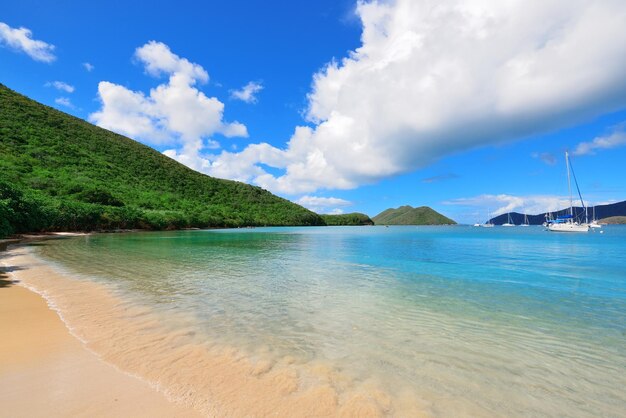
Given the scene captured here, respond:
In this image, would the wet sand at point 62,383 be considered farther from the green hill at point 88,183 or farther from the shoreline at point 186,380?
the green hill at point 88,183

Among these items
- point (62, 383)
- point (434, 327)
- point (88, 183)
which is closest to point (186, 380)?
point (62, 383)

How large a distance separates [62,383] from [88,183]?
274 ft

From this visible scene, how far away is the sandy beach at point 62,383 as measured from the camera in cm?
431

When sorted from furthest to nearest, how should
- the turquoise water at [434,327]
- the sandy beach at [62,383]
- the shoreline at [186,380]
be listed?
the turquoise water at [434,327]
the shoreline at [186,380]
the sandy beach at [62,383]

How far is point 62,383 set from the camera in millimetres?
5012

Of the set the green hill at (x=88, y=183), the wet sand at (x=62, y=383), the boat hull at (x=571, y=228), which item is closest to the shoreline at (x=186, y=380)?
the wet sand at (x=62, y=383)

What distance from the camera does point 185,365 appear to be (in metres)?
5.85

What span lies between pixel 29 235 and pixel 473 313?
55.5 m

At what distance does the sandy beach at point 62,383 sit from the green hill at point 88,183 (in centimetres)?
3714

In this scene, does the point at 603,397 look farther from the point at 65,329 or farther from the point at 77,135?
the point at 77,135

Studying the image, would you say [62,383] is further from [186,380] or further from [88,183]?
[88,183]

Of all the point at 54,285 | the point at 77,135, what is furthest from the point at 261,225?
the point at 54,285

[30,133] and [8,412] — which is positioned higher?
[30,133]

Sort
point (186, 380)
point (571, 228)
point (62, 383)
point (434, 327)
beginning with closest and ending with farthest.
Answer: point (62, 383) → point (186, 380) → point (434, 327) → point (571, 228)
